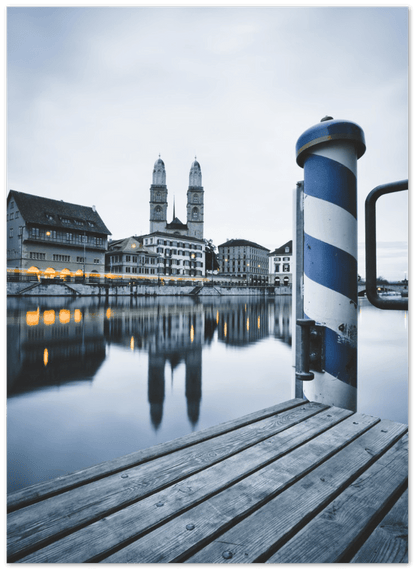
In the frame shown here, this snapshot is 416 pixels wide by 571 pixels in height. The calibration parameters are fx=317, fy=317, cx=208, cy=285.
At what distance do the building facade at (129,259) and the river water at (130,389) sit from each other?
4610 cm

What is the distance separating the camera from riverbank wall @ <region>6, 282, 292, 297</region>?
2931 cm

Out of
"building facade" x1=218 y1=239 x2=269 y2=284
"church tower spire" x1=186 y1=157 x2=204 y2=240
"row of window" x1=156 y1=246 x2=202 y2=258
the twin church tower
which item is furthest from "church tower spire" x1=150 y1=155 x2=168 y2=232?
"building facade" x1=218 y1=239 x2=269 y2=284

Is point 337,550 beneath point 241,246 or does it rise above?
beneath

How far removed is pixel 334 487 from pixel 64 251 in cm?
4830

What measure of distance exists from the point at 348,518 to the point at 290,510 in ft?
0.61

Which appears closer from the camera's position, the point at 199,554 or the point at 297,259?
the point at 199,554

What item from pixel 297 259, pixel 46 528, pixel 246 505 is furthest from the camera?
pixel 297 259

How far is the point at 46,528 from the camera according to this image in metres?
0.97

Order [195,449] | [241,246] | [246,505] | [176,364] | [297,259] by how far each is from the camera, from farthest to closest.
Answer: [241,246] < [176,364] < [297,259] < [195,449] < [246,505]

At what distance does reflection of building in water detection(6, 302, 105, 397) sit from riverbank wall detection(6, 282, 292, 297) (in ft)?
68.8

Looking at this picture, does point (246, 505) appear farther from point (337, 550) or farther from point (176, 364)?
point (176, 364)

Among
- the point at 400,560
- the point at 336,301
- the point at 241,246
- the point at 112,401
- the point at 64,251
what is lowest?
the point at 112,401

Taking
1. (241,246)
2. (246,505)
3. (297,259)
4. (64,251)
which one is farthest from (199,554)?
(241,246)

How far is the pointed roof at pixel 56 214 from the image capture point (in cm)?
4122
